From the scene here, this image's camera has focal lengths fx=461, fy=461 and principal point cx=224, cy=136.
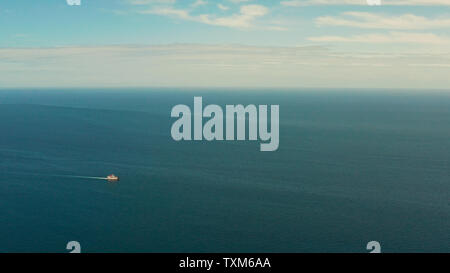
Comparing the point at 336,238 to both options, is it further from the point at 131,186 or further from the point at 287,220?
the point at 131,186

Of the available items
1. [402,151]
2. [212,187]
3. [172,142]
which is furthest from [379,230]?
[172,142]

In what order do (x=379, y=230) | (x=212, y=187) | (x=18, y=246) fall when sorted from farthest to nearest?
1. (x=212, y=187)
2. (x=379, y=230)
3. (x=18, y=246)

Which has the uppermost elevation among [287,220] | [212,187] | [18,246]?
[212,187]

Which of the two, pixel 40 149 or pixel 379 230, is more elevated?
pixel 40 149
